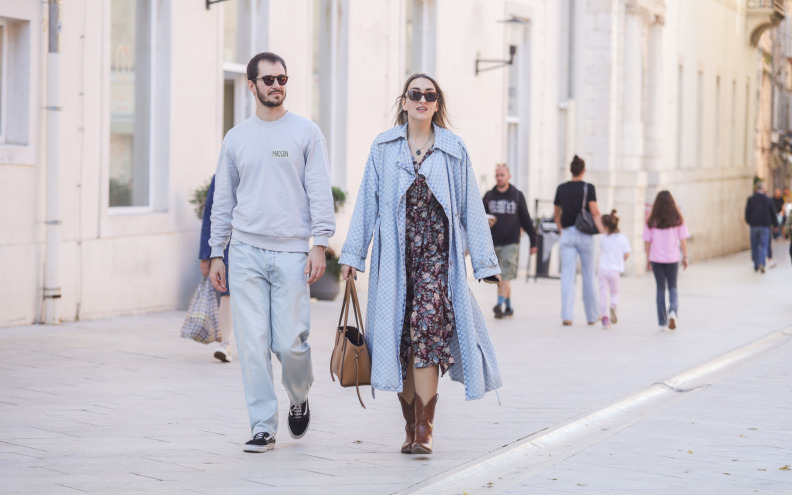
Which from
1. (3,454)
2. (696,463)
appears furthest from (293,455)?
(696,463)

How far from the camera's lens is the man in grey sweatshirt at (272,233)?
6.67m

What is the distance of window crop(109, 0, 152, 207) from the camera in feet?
44.8

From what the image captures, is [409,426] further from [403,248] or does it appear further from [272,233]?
[272,233]

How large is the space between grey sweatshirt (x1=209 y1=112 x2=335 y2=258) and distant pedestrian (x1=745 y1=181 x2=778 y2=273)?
22680 mm

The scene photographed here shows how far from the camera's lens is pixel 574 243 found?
48.3 ft

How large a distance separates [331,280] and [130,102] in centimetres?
344

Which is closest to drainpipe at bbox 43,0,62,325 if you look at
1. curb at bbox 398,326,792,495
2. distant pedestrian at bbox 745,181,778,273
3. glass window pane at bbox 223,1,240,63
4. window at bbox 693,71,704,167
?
glass window pane at bbox 223,1,240,63

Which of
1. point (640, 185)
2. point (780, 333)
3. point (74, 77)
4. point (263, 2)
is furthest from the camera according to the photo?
point (640, 185)

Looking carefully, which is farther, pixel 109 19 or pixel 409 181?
pixel 109 19

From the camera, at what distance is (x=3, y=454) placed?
6531 mm

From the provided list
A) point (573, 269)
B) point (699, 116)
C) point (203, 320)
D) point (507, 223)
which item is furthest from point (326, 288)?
point (699, 116)

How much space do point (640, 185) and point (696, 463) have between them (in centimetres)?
1944

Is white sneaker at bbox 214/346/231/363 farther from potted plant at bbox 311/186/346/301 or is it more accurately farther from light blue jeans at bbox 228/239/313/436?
potted plant at bbox 311/186/346/301

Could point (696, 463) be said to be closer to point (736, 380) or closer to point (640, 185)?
point (736, 380)
